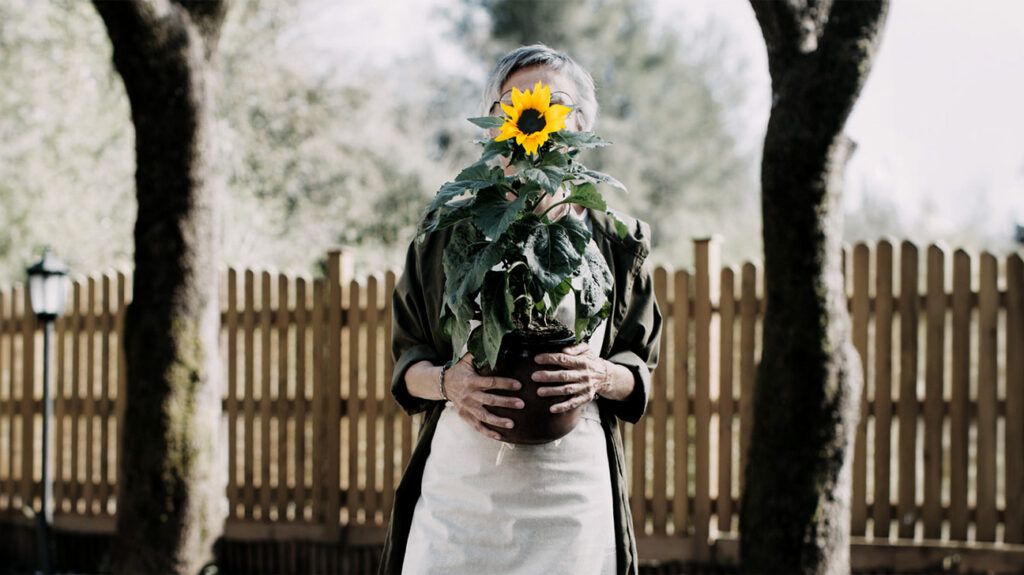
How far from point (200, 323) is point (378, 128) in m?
11.8

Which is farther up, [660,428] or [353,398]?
[353,398]

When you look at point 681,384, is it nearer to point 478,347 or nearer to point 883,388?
point 883,388

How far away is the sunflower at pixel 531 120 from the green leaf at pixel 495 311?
0.76 ft

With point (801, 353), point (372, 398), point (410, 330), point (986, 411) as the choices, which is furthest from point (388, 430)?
point (410, 330)

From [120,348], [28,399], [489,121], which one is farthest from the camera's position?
[28,399]

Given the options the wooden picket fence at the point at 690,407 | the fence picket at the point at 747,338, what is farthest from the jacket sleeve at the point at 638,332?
the fence picket at the point at 747,338

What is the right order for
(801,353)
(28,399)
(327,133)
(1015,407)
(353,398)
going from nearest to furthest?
(801,353), (1015,407), (353,398), (28,399), (327,133)

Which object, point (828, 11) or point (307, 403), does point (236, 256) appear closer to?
point (307, 403)

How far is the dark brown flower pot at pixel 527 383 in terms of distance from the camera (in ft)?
5.95

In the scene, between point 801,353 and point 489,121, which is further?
point 801,353

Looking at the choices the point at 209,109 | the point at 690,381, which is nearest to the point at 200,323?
the point at 209,109

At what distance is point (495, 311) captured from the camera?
1.79 meters

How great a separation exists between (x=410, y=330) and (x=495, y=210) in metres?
0.45

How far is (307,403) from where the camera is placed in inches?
266
